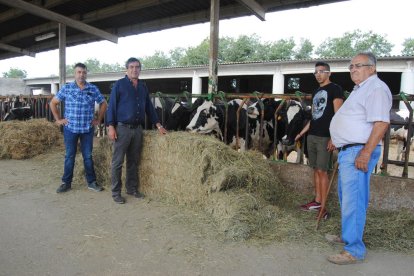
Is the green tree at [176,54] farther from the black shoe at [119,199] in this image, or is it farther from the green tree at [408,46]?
the black shoe at [119,199]

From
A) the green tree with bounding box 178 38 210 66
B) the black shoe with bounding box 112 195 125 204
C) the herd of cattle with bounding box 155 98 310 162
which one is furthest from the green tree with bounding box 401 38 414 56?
the black shoe with bounding box 112 195 125 204

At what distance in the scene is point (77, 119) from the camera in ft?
15.6

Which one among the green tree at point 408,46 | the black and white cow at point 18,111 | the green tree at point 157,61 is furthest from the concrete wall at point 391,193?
the green tree at point 157,61

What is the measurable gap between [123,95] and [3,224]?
2.01m

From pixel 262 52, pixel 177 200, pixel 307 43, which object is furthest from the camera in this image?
pixel 307 43

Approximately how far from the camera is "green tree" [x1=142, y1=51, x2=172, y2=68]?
233ft

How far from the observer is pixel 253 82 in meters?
22.9

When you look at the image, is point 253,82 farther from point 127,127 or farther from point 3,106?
point 127,127

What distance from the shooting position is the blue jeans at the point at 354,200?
285 cm

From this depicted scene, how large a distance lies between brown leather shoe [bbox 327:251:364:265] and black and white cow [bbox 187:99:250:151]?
2799mm

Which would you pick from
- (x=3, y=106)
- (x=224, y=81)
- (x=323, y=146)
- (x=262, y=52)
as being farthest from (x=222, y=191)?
(x=262, y=52)

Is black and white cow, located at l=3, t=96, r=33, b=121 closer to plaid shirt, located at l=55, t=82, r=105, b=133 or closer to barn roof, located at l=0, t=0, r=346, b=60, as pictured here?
barn roof, located at l=0, t=0, r=346, b=60

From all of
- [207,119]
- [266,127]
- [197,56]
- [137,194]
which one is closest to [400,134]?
[266,127]

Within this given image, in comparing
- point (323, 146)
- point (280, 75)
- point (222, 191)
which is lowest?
point (222, 191)
